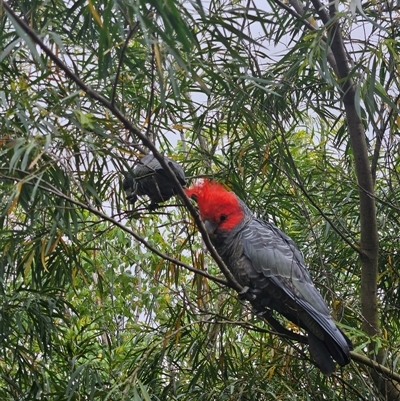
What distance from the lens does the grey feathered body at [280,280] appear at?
209 centimetres

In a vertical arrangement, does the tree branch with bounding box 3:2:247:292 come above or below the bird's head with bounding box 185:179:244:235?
above

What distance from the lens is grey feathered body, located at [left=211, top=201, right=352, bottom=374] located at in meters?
2.09

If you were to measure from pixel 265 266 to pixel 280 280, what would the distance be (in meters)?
0.07

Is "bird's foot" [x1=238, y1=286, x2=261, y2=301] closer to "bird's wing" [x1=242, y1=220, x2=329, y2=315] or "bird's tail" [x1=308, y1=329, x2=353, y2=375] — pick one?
"bird's wing" [x1=242, y1=220, x2=329, y2=315]

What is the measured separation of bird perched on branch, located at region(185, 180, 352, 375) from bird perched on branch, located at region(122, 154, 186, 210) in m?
0.21

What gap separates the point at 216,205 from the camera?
7.72ft

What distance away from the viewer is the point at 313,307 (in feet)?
7.11

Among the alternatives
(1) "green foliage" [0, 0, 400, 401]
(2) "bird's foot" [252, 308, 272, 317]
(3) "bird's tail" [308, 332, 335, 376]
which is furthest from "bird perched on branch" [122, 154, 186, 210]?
(3) "bird's tail" [308, 332, 335, 376]

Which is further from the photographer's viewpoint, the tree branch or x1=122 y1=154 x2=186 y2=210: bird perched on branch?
x1=122 y1=154 x2=186 y2=210: bird perched on branch

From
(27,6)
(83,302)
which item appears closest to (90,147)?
(27,6)

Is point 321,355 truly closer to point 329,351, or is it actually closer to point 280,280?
point 329,351

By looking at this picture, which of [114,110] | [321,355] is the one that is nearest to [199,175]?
[321,355]

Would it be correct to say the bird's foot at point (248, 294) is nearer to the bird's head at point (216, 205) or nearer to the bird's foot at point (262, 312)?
the bird's foot at point (262, 312)

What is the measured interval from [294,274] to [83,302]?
2.08m
